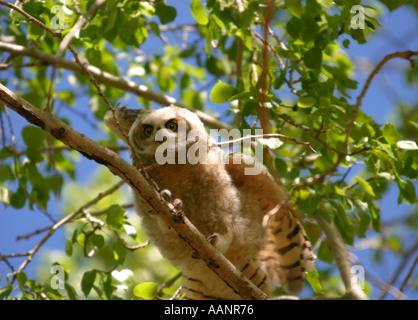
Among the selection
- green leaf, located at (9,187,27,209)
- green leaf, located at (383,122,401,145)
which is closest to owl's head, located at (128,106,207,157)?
green leaf, located at (9,187,27,209)

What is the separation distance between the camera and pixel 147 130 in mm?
2945

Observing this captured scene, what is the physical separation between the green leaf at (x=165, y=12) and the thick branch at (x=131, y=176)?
4.76 feet

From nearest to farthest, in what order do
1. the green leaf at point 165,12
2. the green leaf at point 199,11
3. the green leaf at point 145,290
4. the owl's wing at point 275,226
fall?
the green leaf at point 145,290 → the green leaf at point 199,11 → the owl's wing at point 275,226 → the green leaf at point 165,12

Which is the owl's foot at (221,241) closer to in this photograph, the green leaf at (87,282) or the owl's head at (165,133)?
the owl's head at (165,133)

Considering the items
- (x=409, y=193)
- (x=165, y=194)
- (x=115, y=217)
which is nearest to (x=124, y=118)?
(x=115, y=217)

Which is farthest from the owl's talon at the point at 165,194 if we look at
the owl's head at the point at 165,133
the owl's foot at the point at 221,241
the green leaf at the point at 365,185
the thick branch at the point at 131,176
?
the green leaf at the point at 365,185

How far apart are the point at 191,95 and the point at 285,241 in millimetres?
1986

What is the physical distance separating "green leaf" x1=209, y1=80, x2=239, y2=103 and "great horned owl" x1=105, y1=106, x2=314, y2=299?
204mm

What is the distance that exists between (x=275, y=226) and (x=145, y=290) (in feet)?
3.51

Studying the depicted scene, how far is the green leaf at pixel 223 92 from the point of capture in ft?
9.58

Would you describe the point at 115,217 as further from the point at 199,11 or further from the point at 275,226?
the point at 199,11

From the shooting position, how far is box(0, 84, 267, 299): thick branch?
6.65ft
